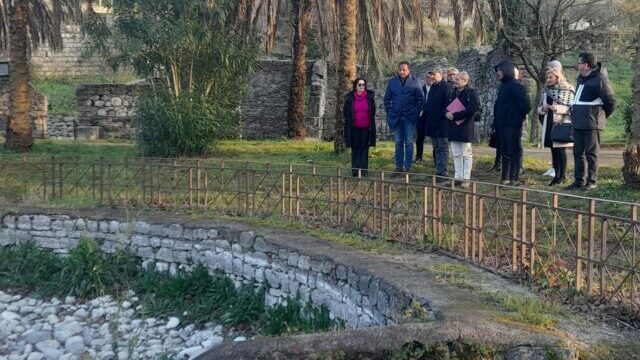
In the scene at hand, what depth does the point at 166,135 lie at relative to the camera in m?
14.5

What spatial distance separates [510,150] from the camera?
1004cm

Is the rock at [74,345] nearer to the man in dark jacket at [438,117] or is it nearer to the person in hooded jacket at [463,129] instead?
the person in hooded jacket at [463,129]

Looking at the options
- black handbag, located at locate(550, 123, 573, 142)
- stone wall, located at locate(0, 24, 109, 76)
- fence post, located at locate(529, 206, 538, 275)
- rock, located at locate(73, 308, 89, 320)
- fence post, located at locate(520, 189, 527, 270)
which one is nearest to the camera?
fence post, located at locate(529, 206, 538, 275)

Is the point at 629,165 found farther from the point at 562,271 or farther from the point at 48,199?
the point at 48,199

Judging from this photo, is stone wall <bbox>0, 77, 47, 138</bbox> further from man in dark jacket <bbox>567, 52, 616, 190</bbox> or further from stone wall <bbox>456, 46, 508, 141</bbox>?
man in dark jacket <bbox>567, 52, 616, 190</bbox>

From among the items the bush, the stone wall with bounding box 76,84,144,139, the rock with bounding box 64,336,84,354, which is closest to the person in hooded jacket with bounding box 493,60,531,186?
the rock with bounding box 64,336,84,354

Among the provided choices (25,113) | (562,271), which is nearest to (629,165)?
(562,271)

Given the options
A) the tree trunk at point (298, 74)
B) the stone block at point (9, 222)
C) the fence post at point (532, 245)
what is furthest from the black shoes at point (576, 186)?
the tree trunk at point (298, 74)

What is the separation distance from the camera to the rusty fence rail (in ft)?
18.3

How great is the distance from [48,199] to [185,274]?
3114 millimetres

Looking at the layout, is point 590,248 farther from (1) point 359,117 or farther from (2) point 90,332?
(1) point 359,117

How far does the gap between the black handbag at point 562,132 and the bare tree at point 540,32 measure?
831 centimetres

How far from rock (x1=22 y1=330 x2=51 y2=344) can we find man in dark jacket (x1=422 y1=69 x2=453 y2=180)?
531 centimetres

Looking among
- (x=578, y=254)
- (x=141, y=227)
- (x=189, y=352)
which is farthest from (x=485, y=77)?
(x=578, y=254)
